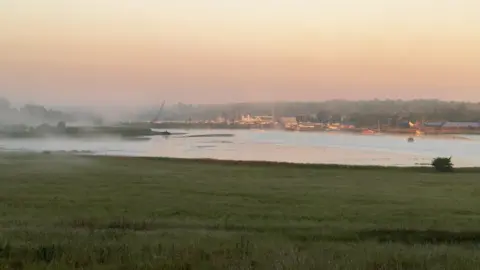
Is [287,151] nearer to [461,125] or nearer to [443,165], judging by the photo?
[443,165]

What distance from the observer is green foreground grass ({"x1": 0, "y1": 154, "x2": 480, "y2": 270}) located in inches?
308

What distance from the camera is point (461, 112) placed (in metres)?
166

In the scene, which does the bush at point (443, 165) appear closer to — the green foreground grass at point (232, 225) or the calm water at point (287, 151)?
the calm water at point (287, 151)

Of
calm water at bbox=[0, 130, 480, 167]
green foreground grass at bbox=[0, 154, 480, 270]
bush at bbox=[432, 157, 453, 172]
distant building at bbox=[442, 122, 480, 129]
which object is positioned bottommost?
distant building at bbox=[442, 122, 480, 129]

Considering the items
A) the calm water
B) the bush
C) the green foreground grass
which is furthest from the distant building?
the green foreground grass

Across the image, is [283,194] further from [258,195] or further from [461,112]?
[461,112]

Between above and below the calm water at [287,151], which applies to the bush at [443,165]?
above

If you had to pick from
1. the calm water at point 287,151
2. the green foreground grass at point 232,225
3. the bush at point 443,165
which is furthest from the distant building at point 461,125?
the green foreground grass at point 232,225

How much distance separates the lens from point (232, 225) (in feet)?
40.3

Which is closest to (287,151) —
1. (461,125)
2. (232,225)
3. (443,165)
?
(443,165)

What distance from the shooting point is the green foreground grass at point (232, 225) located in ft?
25.7

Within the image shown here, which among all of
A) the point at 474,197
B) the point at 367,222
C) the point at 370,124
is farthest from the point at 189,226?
the point at 370,124

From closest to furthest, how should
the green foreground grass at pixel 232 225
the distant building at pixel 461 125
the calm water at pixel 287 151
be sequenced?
the green foreground grass at pixel 232 225 → the calm water at pixel 287 151 → the distant building at pixel 461 125

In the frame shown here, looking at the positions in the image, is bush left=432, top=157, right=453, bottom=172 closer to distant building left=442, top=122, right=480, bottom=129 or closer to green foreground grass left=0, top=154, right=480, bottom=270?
green foreground grass left=0, top=154, right=480, bottom=270
